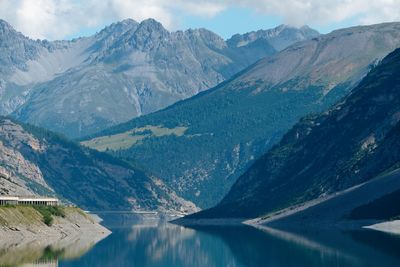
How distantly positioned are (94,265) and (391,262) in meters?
47.9

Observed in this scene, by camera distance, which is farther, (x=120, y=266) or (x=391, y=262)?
(x=120, y=266)

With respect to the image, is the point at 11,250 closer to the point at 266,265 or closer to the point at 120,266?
the point at 120,266

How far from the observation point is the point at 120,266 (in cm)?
19975

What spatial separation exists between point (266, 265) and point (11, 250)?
41.8m

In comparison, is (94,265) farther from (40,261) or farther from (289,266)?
(289,266)

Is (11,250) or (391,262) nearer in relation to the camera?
(391,262)

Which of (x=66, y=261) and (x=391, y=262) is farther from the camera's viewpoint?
(x=66, y=261)

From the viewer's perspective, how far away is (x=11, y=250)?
198 meters

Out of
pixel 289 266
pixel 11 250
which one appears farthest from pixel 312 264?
pixel 11 250

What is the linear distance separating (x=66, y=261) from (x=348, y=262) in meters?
45.2

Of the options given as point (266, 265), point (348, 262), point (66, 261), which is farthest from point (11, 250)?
point (348, 262)

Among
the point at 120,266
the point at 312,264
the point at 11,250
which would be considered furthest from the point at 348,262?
the point at 11,250

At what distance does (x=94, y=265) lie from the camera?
196125 millimetres

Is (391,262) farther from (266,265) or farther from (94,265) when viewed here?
(94,265)
